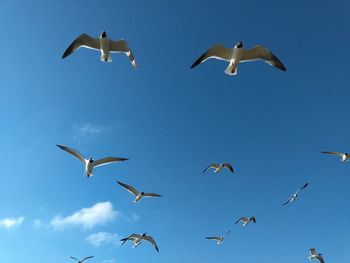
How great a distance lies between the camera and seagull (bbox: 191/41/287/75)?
72.2 feet

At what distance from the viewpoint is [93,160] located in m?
25.3

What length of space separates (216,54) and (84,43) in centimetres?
641

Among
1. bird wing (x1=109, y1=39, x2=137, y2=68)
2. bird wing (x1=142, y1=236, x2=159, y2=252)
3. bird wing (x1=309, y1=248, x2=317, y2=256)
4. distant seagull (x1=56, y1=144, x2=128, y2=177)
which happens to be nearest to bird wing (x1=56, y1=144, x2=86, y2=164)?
distant seagull (x1=56, y1=144, x2=128, y2=177)

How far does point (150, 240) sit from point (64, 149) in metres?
10.6

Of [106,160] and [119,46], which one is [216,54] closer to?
[119,46]

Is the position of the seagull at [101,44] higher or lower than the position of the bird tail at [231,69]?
higher

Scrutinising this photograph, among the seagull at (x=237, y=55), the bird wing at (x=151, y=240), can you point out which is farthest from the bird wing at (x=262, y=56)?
the bird wing at (x=151, y=240)

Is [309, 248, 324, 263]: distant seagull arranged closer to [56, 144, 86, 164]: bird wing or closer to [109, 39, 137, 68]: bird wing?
[56, 144, 86, 164]: bird wing

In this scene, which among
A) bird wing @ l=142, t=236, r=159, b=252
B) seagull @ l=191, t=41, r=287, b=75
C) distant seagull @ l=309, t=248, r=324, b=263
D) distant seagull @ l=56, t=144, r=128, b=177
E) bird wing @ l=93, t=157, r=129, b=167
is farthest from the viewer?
distant seagull @ l=309, t=248, r=324, b=263

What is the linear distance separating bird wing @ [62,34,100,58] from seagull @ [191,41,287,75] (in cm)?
496

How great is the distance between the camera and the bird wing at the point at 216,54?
2200cm

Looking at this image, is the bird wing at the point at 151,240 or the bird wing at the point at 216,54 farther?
the bird wing at the point at 151,240

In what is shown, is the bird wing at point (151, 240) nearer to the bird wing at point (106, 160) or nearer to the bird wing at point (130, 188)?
the bird wing at point (130, 188)

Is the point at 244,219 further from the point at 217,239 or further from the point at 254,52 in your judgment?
the point at 254,52
